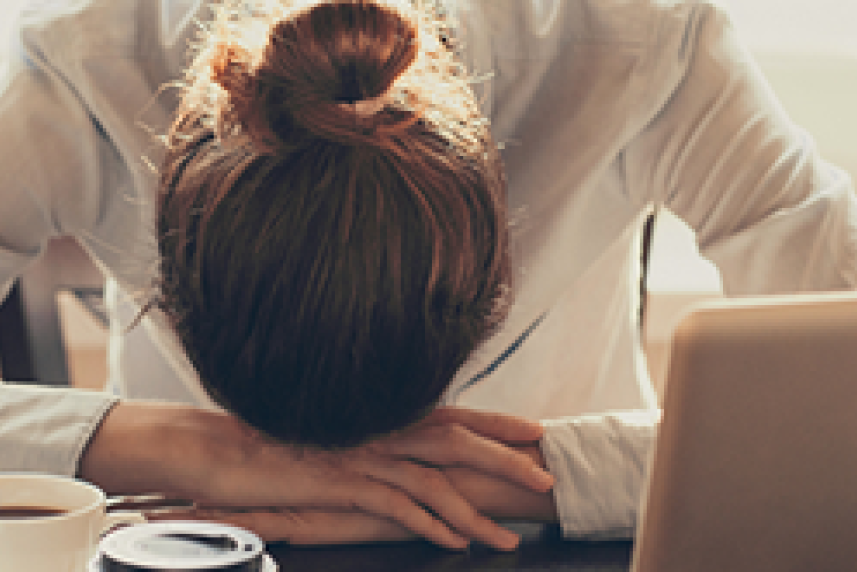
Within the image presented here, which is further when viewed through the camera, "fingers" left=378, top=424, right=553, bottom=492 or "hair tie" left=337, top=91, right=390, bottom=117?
"fingers" left=378, top=424, right=553, bottom=492

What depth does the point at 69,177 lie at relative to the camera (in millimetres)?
874

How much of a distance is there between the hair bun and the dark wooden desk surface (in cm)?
28

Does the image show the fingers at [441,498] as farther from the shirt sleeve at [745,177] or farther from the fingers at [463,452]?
the shirt sleeve at [745,177]

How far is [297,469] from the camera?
70cm

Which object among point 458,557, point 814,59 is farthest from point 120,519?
point 814,59

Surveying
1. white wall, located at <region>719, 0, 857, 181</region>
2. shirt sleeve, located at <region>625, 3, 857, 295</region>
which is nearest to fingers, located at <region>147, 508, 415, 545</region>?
shirt sleeve, located at <region>625, 3, 857, 295</region>

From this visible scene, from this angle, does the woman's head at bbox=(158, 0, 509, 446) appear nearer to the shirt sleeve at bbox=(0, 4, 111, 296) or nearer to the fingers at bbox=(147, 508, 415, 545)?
the fingers at bbox=(147, 508, 415, 545)

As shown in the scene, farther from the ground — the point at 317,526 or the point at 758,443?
the point at 758,443

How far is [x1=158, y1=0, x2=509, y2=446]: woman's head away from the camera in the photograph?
0.59m

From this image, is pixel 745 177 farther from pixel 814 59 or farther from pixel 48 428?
pixel 814 59

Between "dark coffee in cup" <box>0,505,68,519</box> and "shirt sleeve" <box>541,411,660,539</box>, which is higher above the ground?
"dark coffee in cup" <box>0,505,68,519</box>

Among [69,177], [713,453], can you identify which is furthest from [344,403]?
[69,177]

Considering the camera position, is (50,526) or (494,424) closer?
(50,526)

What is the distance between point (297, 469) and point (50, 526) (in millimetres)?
249
